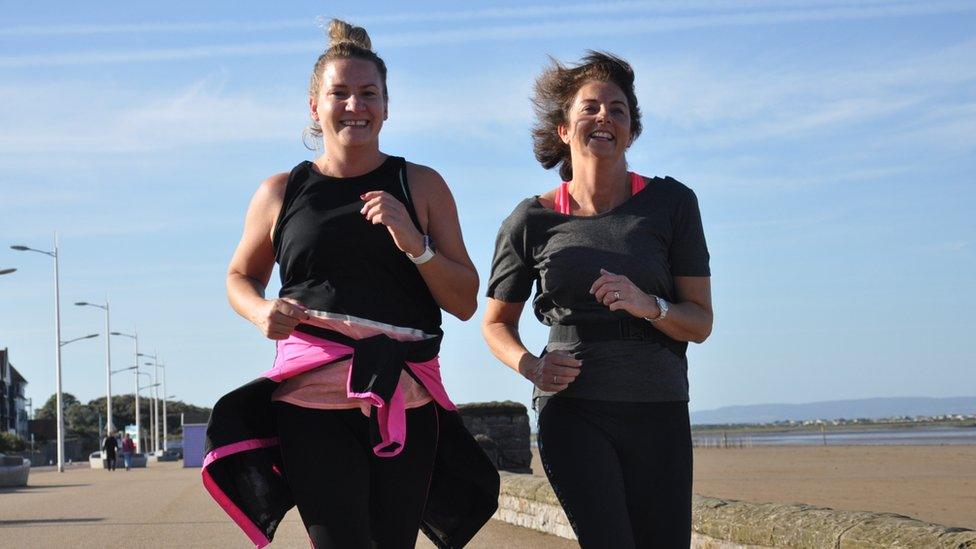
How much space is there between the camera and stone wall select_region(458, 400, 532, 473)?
16016 mm

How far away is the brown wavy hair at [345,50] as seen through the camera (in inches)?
154

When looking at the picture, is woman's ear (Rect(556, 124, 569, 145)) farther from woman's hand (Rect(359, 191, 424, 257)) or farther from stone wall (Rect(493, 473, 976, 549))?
stone wall (Rect(493, 473, 976, 549))

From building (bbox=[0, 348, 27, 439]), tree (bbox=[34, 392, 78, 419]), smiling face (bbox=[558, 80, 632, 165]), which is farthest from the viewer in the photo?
tree (bbox=[34, 392, 78, 419])

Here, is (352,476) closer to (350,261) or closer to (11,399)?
(350,261)

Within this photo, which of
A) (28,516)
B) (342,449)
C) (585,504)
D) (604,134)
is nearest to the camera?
(342,449)

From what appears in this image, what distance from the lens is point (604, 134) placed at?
4.25 meters

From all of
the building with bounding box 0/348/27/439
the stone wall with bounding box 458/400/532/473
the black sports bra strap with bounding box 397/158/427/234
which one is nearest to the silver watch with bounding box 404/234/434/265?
the black sports bra strap with bounding box 397/158/427/234

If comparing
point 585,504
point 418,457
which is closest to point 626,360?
point 585,504

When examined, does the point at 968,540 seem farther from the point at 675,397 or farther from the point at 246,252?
the point at 246,252

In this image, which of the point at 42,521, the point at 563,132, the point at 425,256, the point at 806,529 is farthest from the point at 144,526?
the point at 425,256

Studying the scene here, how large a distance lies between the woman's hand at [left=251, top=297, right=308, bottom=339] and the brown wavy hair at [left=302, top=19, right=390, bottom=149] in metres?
0.69

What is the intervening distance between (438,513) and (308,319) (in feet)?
2.51

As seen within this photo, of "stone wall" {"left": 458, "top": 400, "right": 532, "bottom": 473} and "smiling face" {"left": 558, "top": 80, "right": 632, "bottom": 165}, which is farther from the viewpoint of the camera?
"stone wall" {"left": 458, "top": 400, "right": 532, "bottom": 473}

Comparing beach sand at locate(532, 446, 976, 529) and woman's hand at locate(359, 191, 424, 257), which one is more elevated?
woman's hand at locate(359, 191, 424, 257)
